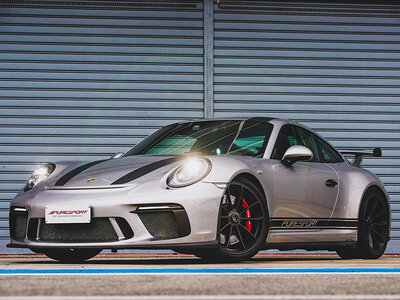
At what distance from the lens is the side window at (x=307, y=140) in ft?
24.6

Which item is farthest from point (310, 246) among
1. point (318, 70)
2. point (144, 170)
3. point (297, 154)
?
point (318, 70)

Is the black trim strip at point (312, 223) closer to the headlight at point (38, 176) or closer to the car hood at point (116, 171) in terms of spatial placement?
the car hood at point (116, 171)

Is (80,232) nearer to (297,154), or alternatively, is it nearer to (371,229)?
(297,154)

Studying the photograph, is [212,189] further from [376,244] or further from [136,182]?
[376,244]

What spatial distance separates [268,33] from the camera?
11453 mm

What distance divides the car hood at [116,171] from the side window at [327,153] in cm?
183

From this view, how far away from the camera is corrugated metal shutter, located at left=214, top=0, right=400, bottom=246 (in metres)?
11.2

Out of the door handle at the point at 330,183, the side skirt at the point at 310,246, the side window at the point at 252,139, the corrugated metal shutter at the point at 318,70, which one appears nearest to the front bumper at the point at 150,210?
the side skirt at the point at 310,246

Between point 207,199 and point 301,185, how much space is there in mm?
1311

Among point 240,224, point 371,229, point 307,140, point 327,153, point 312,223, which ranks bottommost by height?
point 371,229

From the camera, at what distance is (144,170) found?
617 cm

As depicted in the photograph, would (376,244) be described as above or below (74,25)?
below

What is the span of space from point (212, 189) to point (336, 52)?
6.15 meters

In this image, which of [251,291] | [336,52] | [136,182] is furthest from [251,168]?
[336,52]
